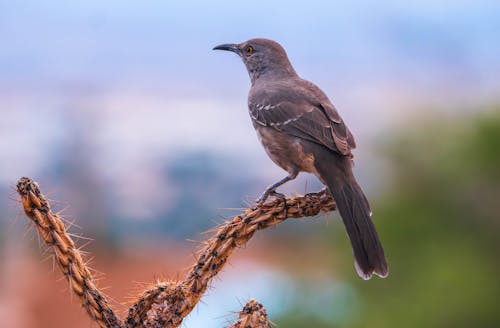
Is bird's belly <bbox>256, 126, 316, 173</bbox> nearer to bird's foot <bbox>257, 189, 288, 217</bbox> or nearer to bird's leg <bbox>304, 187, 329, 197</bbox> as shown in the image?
bird's leg <bbox>304, 187, 329, 197</bbox>

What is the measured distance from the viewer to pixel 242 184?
2800 cm

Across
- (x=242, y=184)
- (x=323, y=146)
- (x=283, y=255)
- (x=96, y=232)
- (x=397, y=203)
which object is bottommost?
(x=323, y=146)

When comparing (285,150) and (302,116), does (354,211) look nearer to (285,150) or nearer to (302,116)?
(285,150)

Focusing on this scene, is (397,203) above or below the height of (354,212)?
above

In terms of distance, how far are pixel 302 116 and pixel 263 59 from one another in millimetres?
1446

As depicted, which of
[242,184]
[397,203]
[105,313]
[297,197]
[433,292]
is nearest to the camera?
[105,313]

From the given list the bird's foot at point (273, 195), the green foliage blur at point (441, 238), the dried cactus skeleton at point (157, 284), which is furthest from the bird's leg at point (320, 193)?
the green foliage blur at point (441, 238)

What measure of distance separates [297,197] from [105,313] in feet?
4.37

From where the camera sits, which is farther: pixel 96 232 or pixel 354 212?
pixel 96 232

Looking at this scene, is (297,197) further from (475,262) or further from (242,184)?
(242,184)

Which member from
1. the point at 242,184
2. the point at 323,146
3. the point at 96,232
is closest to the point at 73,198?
the point at 96,232

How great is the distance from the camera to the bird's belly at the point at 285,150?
6.00 metres

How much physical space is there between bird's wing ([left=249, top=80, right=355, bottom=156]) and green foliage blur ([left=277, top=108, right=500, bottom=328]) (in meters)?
7.21

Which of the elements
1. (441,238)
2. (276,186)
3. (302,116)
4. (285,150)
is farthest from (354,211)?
(441,238)
